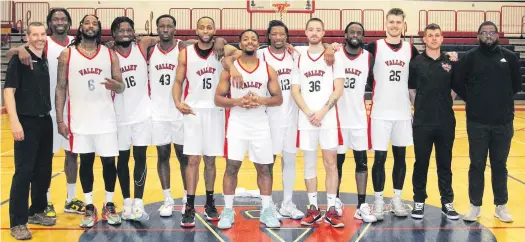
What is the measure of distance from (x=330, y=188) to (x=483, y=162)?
170 cm

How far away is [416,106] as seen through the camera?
5941 millimetres

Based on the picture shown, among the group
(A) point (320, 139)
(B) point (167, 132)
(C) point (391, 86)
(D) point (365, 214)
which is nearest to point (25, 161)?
(B) point (167, 132)

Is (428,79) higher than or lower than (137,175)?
higher

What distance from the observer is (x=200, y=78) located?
582cm

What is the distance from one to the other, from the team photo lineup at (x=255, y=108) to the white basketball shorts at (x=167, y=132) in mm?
12

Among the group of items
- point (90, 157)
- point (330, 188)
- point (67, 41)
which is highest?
point (67, 41)

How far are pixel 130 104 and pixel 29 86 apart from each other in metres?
1.02

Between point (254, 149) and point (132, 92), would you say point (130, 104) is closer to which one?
point (132, 92)

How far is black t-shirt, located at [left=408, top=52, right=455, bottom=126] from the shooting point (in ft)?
19.0

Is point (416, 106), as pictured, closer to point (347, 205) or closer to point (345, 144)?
point (345, 144)

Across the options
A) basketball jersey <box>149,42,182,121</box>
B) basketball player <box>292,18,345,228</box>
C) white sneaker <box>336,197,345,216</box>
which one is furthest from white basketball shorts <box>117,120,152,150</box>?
white sneaker <box>336,197,345,216</box>

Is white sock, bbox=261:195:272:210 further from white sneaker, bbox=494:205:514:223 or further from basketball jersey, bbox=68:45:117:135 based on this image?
white sneaker, bbox=494:205:514:223

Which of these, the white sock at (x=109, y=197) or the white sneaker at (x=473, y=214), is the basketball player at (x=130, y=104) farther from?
the white sneaker at (x=473, y=214)

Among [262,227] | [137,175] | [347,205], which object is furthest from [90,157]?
[347,205]
